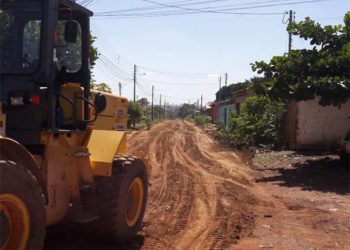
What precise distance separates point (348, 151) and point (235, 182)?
3.69 metres

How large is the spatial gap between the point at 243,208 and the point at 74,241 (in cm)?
418

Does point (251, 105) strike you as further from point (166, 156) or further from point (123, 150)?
point (123, 150)

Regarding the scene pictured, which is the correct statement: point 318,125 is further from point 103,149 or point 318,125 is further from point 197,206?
point 103,149

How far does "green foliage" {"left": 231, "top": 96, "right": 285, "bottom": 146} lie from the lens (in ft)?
72.9

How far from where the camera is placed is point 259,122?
75.2ft

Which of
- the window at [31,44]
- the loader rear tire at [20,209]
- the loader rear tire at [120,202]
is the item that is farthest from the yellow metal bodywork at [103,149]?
the loader rear tire at [20,209]

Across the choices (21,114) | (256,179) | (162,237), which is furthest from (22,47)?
(256,179)

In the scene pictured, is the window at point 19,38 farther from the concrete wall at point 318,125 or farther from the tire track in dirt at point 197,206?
the concrete wall at point 318,125

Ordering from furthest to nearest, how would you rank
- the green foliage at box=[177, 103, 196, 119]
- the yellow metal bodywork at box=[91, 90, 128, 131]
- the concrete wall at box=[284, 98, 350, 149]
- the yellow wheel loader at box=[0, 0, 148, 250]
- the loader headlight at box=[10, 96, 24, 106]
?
the green foliage at box=[177, 103, 196, 119] < the concrete wall at box=[284, 98, 350, 149] < the yellow metal bodywork at box=[91, 90, 128, 131] < the loader headlight at box=[10, 96, 24, 106] < the yellow wheel loader at box=[0, 0, 148, 250]

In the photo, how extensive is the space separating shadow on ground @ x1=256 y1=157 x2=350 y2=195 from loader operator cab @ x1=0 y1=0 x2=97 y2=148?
8.49m

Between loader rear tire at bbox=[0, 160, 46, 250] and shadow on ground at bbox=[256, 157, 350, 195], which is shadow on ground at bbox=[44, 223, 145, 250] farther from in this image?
shadow on ground at bbox=[256, 157, 350, 195]

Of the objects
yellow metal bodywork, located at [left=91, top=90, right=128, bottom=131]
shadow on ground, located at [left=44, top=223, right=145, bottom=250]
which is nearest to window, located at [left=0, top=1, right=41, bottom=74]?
shadow on ground, located at [left=44, top=223, right=145, bottom=250]

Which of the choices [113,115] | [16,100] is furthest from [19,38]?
[113,115]

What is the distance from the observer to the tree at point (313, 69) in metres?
14.5
